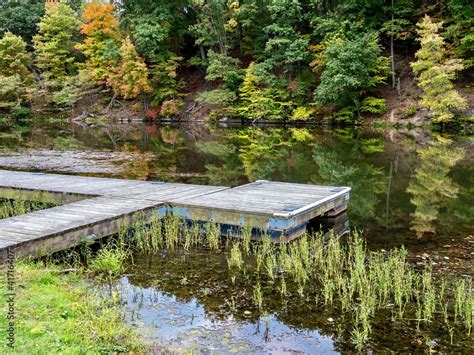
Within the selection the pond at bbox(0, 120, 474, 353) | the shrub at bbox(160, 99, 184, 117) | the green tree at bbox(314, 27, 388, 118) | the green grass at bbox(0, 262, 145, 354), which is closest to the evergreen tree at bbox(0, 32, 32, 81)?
the shrub at bbox(160, 99, 184, 117)

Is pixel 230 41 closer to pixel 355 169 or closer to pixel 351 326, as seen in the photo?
pixel 355 169

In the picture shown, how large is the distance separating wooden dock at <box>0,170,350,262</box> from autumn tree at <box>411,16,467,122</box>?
714 inches

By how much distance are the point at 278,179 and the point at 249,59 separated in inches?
1084

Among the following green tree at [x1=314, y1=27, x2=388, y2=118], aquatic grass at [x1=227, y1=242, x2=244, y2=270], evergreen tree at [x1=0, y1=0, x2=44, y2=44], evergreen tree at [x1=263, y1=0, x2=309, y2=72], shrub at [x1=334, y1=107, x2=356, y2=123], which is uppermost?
evergreen tree at [x1=0, y1=0, x2=44, y2=44]

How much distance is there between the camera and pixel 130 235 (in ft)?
24.3

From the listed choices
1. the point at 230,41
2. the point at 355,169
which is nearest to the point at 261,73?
the point at 230,41

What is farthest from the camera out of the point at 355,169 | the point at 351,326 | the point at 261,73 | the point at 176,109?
the point at 176,109

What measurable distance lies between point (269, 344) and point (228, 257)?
248 centimetres

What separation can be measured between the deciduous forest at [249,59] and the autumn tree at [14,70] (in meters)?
0.10

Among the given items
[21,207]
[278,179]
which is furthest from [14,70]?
[21,207]

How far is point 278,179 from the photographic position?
41.7 ft

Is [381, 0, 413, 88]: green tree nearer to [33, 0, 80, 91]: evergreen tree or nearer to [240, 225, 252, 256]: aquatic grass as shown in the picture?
[240, 225, 252, 256]: aquatic grass

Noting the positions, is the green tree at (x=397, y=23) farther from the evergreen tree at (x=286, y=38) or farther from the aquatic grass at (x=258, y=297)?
the aquatic grass at (x=258, y=297)

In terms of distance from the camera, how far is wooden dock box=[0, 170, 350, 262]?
20.5 feet
